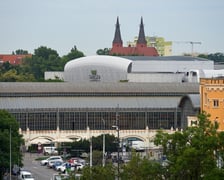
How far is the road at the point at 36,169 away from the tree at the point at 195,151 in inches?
1159

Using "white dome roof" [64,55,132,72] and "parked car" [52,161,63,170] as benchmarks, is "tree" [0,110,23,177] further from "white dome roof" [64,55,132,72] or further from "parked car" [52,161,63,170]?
"white dome roof" [64,55,132,72]

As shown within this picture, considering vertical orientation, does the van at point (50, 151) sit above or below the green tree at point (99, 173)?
above

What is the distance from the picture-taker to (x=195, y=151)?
40.0 metres

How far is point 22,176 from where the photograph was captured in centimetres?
6788

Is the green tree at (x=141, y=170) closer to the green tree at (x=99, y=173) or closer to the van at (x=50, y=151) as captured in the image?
the green tree at (x=99, y=173)

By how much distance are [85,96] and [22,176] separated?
42.2 metres

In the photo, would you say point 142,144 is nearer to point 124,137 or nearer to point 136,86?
point 124,137

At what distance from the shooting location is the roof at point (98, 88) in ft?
360

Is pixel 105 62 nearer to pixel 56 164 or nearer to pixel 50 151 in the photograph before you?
pixel 50 151

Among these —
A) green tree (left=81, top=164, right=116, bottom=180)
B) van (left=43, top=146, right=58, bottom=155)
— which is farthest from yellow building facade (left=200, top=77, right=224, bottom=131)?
van (left=43, top=146, right=58, bottom=155)

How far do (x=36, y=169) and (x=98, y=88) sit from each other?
33833mm

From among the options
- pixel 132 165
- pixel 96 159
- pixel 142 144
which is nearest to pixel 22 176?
pixel 96 159

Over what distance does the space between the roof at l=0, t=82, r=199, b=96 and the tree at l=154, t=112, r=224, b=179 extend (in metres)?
67.3

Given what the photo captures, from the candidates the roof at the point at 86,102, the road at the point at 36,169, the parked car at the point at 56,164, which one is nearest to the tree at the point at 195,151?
the road at the point at 36,169
